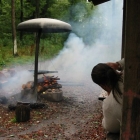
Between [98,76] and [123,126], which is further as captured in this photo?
[98,76]

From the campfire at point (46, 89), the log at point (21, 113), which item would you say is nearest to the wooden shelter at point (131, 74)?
the log at point (21, 113)

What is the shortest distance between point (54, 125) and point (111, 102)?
160 inches

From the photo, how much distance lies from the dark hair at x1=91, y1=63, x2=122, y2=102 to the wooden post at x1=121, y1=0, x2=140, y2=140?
446mm

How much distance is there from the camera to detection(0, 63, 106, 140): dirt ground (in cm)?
548

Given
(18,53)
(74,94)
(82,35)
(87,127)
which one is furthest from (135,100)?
(82,35)

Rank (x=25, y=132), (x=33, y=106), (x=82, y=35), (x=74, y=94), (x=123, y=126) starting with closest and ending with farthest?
1. (x=123, y=126)
2. (x=25, y=132)
3. (x=33, y=106)
4. (x=74, y=94)
5. (x=82, y=35)

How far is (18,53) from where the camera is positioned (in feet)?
68.3

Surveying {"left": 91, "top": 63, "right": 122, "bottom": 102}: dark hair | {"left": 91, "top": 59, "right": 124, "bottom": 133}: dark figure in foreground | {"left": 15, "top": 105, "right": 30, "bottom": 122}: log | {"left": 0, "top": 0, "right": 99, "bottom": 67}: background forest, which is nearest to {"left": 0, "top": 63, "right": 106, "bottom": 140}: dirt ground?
{"left": 15, "top": 105, "right": 30, "bottom": 122}: log

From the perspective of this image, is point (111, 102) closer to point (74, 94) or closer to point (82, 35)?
point (74, 94)

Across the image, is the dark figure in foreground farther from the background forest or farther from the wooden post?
the background forest

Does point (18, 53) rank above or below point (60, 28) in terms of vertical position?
below

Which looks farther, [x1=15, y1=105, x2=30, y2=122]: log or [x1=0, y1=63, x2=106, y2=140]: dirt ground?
[x1=15, y1=105, x2=30, y2=122]: log

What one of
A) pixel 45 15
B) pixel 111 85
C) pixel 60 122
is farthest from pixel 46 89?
pixel 45 15

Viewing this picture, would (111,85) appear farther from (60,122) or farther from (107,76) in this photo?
(60,122)
